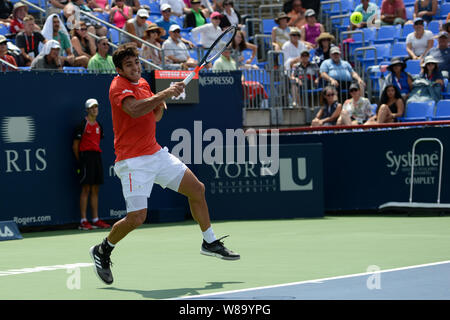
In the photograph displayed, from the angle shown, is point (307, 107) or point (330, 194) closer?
point (330, 194)

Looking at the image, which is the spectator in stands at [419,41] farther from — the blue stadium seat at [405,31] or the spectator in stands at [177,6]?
the spectator in stands at [177,6]

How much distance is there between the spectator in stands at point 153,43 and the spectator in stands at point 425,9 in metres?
7.19

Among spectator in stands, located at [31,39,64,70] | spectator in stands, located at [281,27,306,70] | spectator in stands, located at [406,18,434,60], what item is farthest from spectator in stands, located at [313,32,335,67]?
spectator in stands, located at [31,39,64,70]

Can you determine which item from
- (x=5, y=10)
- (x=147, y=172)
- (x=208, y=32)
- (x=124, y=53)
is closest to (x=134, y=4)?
(x=208, y=32)

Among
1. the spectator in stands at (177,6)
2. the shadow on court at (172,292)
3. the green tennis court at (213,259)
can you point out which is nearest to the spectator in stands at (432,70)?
the green tennis court at (213,259)

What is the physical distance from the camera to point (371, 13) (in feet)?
72.9

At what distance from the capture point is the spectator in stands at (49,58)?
48.1 feet

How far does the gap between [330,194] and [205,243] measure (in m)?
8.23

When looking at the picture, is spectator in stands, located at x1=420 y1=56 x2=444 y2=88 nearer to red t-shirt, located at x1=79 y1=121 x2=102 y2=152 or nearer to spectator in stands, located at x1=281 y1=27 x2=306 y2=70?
spectator in stands, located at x1=281 y1=27 x2=306 y2=70

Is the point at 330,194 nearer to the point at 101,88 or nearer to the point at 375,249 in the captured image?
the point at 101,88

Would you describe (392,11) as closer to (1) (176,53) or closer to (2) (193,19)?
(2) (193,19)

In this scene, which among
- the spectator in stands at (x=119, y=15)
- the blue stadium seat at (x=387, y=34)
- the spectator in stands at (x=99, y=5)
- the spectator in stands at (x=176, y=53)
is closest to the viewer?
the spectator in stands at (x=176, y=53)

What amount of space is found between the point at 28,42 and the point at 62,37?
1.97ft
